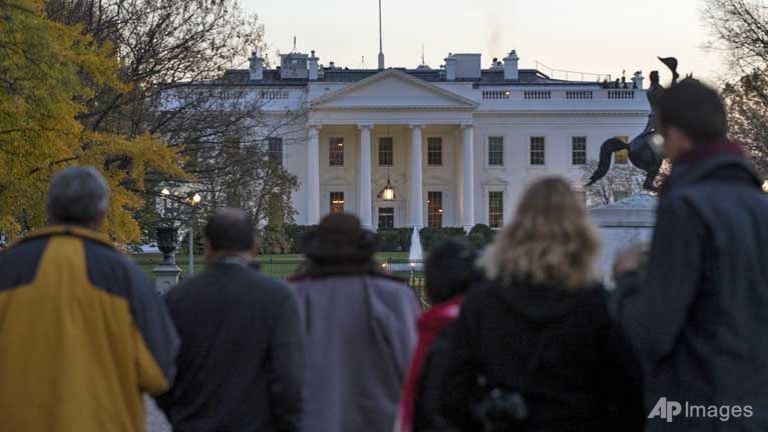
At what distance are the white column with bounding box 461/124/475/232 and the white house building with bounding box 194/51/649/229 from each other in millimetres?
64

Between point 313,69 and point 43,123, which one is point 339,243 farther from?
point 313,69

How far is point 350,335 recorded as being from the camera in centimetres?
542

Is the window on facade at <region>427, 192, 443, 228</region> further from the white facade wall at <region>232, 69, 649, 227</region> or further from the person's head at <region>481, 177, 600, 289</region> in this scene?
the person's head at <region>481, 177, 600, 289</region>

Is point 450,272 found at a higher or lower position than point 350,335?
higher

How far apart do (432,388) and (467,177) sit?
2728 inches

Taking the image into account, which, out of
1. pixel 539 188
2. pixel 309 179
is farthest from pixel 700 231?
pixel 309 179

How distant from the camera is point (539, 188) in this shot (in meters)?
3.94

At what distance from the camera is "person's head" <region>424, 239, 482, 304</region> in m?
4.45

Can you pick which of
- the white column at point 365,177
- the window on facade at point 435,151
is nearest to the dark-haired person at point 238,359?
the white column at point 365,177

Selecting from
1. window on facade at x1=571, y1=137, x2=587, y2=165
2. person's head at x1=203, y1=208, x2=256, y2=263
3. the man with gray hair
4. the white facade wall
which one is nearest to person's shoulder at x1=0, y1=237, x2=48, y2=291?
the man with gray hair

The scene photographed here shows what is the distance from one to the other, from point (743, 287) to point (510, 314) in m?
0.83

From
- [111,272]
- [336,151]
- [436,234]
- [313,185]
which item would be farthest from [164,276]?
[336,151]

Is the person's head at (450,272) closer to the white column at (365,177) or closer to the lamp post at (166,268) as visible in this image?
the lamp post at (166,268)

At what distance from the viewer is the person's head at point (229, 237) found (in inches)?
203
